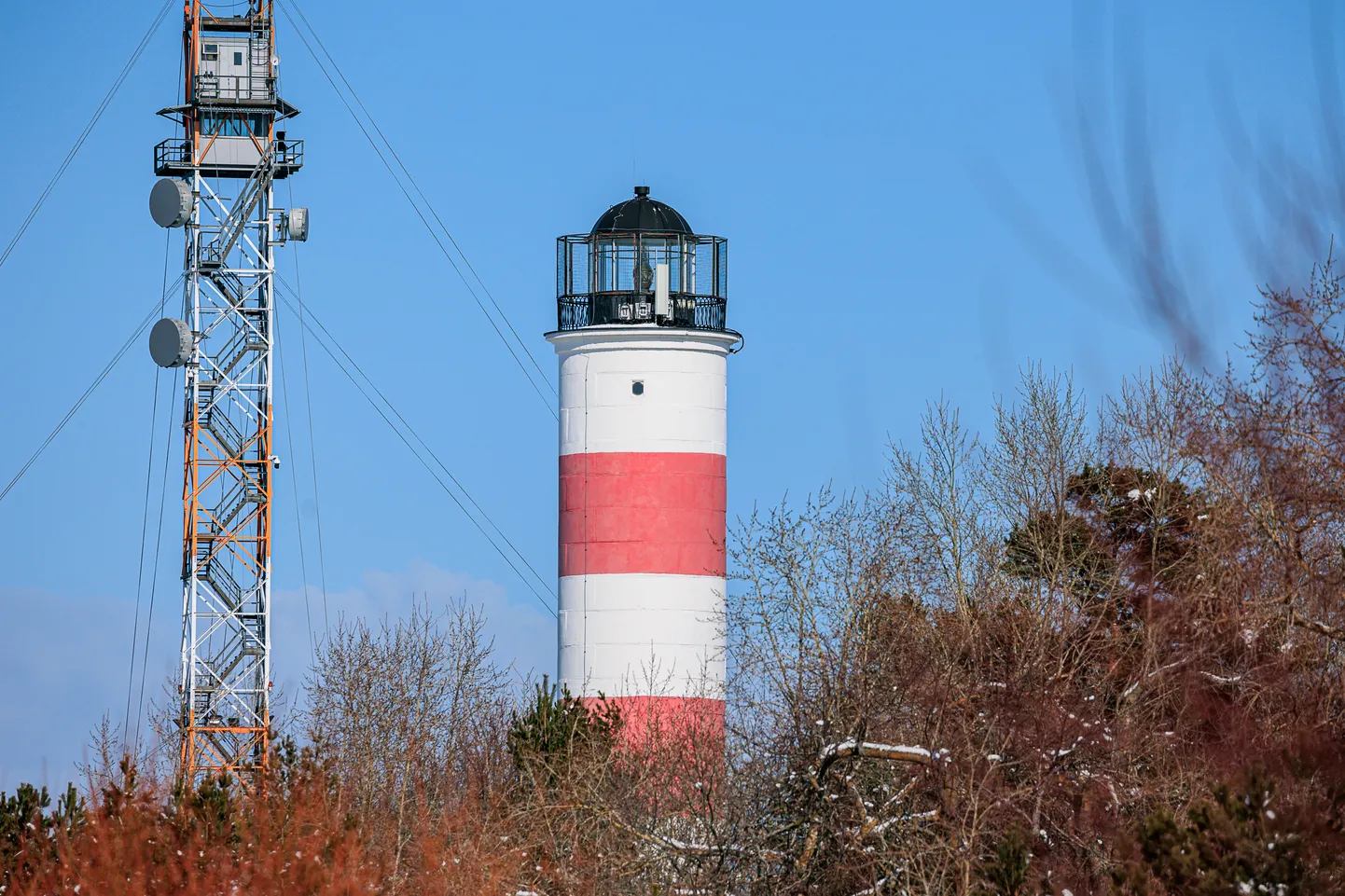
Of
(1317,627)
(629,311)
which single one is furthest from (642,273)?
(1317,627)

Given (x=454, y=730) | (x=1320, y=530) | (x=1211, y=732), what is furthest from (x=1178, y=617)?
(x=454, y=730)

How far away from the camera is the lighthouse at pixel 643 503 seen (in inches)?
1149

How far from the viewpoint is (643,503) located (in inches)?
1156

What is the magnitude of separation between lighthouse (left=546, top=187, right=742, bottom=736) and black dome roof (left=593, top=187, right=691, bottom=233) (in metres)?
1.04

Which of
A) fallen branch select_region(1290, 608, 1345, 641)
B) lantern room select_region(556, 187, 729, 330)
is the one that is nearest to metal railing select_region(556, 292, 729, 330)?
lantern room select_region(556, 187, 729, 330)

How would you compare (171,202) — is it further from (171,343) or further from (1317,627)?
(1317,627)

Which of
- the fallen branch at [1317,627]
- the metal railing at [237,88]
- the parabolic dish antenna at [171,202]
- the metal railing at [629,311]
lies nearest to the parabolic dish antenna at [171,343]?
the parabolic dish antenna at [171,202]

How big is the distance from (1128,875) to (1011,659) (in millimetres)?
11299

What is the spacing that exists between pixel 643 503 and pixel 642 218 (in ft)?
16.1

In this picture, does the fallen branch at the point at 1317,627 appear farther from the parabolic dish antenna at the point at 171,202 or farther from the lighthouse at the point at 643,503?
the parabolic dish antenna at the point at 171,202

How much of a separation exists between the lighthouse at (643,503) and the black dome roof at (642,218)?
104 centimetres

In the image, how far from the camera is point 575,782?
23500mm

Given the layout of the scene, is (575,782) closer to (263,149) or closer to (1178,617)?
(1178,617)

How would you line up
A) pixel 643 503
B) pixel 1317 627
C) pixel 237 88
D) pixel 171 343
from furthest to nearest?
pixel 237 88 → pixel 171 343 → pixel 643 503 → pixel 1317 627
